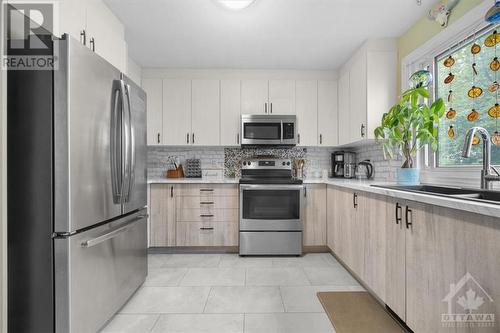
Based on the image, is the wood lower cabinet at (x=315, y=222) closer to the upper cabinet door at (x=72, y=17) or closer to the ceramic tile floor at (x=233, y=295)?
the ceramic tile floor at (x=233, y=295)

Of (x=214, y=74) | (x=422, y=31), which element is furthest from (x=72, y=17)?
(x=422, y=31)

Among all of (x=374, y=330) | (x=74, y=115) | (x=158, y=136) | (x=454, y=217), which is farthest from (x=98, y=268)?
(x=158, y=136)

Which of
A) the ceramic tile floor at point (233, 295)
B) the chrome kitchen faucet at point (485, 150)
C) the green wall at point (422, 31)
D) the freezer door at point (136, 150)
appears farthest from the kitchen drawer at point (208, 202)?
the chrome kitchen faucet at point (485, 150)

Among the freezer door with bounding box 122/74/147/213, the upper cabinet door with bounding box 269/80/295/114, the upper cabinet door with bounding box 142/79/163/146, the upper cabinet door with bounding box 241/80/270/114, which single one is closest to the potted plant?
the upper cabinet door with bounding box 269/80/295/114

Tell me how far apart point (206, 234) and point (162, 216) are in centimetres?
59

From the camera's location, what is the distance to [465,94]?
2.15m

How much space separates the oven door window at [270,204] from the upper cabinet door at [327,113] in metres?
1.00

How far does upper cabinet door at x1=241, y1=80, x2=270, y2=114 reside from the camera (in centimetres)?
386

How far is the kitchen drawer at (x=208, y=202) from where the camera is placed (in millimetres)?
3471

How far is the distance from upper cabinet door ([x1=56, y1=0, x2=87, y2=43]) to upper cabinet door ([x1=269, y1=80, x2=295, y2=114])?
2387mm

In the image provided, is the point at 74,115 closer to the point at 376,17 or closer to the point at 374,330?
the point at 374,330

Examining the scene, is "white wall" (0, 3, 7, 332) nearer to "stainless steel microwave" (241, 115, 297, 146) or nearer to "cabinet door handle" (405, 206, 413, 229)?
"cabinet door handle" (405, 206, 413, 229)

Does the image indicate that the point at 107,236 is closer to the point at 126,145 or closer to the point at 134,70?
the point at 126,145

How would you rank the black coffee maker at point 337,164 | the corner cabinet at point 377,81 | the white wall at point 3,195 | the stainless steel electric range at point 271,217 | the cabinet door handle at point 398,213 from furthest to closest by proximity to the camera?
the black coffee maker at point 337,164 → the stainless steel electric range at point 271,217 → the corner cabinet at point 377,81 → the cabinet door handle at point 398,213 → the white wall at point 3,195
